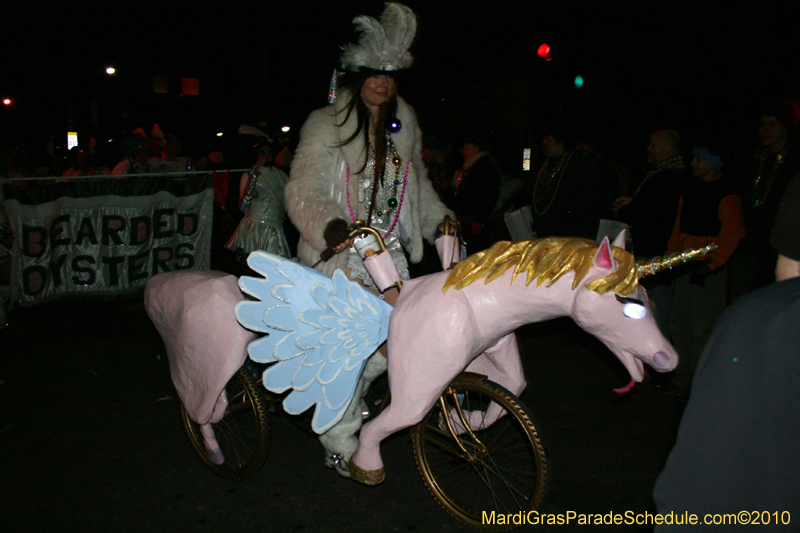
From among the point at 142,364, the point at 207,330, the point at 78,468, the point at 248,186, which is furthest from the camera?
the point at 248,186

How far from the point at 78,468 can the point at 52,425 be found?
72 centimetres

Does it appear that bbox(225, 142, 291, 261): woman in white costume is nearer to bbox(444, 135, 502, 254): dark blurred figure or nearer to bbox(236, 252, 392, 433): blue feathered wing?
bbox(444, 135, 502, 254): dark blurred figure

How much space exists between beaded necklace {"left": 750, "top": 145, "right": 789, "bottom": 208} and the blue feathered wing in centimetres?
359

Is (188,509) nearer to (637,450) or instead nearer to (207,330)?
(207,330)

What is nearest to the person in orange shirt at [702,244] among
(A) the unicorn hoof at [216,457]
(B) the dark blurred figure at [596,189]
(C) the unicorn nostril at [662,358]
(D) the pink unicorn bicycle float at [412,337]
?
(B) the dark blurred figure at [596,189]

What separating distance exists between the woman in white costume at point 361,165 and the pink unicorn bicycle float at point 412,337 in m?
0.29

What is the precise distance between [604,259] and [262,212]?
4.78m

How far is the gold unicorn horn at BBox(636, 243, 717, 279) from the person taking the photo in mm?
1904

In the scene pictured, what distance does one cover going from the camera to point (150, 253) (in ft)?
21.6

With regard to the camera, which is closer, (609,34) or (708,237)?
(708,237)

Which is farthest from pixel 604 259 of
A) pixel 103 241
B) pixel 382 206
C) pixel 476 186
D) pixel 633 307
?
pixel 103 241

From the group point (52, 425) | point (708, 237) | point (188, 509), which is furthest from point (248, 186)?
point (708, 237)

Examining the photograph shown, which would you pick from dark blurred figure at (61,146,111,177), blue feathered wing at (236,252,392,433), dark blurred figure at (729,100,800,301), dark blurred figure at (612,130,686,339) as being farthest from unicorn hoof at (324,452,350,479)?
dark blurred figure at (61,146,111,177)

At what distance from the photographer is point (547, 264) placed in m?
2.07
